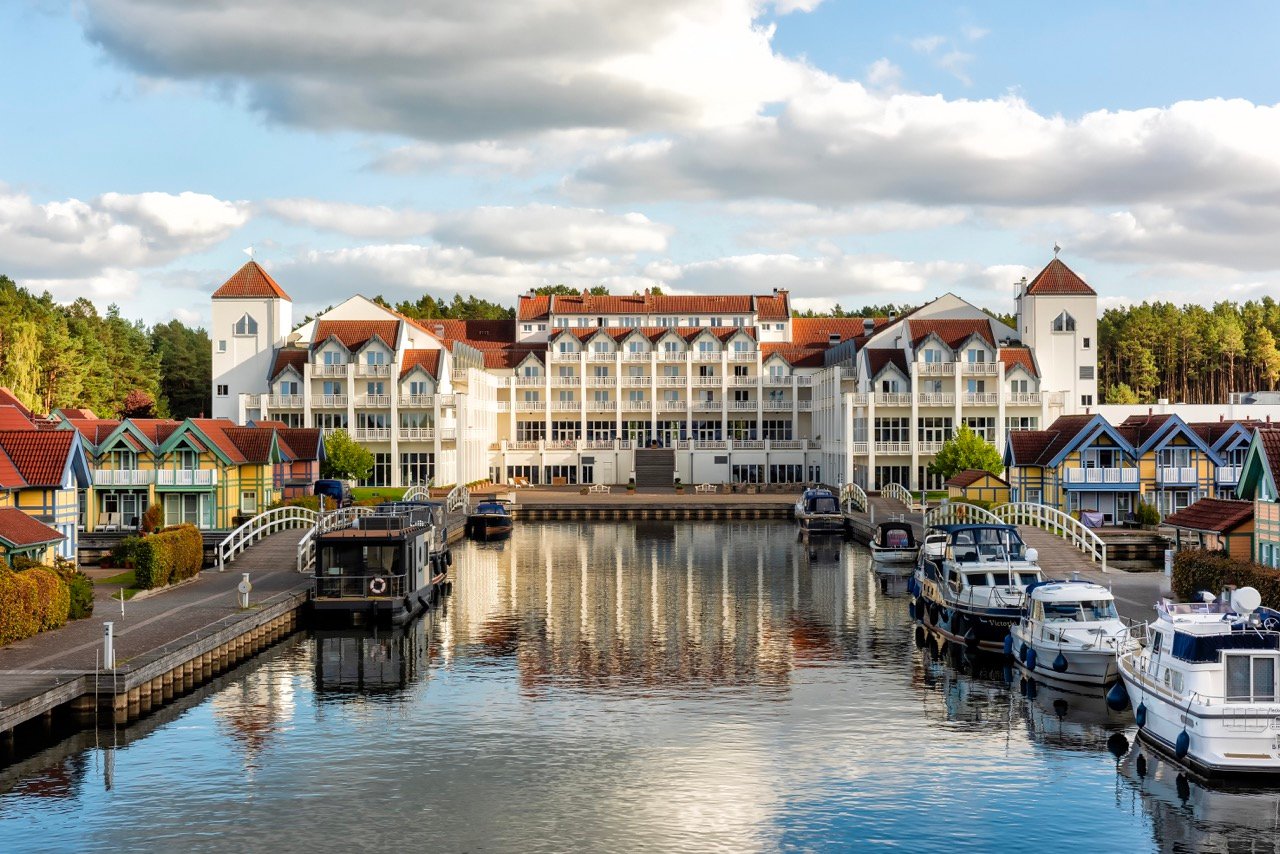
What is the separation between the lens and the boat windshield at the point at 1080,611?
122 feet

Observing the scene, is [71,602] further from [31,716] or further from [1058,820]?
[1058,820]

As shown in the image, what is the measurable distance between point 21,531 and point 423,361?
67718 millimetres

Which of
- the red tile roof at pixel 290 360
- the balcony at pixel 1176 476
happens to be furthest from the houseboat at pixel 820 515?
the red tile roof at pixel 290 360

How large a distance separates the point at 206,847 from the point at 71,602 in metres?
20.8

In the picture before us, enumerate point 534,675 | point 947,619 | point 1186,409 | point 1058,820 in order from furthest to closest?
point 1186,409 → point 947,619 → point 534,675 → point 1058,820

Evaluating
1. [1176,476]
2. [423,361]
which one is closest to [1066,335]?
[1176,476]

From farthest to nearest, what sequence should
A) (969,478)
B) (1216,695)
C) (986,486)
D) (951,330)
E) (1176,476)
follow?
(951,330) → (969,478) → (986,486) → (1176,476) → (1216,695)

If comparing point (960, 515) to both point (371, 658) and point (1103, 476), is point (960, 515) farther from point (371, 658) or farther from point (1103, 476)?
point (371, 658)

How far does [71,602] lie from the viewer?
40.9 metres

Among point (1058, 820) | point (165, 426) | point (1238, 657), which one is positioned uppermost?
point (165, 426)

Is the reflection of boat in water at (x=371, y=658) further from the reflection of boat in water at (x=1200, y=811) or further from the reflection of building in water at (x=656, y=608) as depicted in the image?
the reflection of boat in water at (x=1200, y=811)

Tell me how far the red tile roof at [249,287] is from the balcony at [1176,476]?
76.2m

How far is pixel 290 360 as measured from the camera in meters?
113

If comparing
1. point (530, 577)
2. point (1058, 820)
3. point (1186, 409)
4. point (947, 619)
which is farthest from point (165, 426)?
point (1186, 409)
